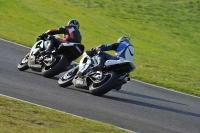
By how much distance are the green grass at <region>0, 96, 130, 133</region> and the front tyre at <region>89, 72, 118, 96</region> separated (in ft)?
9.40

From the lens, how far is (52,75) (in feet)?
49.7

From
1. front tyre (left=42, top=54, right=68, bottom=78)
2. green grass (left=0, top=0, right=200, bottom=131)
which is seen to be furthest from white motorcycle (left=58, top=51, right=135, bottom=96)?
green grass (left=0, top=0, right=200, bottom=131)

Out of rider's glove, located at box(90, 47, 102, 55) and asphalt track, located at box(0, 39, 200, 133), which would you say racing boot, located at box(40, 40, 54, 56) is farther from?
rider's glove, located at box(90, 47, 102, 55)

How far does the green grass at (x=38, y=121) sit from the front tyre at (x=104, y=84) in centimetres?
286

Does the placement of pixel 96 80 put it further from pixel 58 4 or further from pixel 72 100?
pixel 58 4

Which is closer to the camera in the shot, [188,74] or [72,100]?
[72,100]

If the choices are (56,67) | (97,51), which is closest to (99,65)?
(97,51)

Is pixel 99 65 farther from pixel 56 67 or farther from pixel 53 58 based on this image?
pixel 53 58

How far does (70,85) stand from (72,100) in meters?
2.05

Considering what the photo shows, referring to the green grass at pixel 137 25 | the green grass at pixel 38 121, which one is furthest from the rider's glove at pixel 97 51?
the green grass at pixel 137 25

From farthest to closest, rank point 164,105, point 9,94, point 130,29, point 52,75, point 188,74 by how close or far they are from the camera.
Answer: point 130,29, point 188,74, point 52,75, point 164,105, point 9,94

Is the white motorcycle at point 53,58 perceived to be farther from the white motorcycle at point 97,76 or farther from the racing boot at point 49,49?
Answer: the white motorcycle at point 97,76

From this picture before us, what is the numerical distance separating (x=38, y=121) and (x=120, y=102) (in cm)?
429

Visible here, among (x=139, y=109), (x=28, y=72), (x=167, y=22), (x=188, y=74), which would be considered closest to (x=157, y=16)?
(x=167, y=22)
